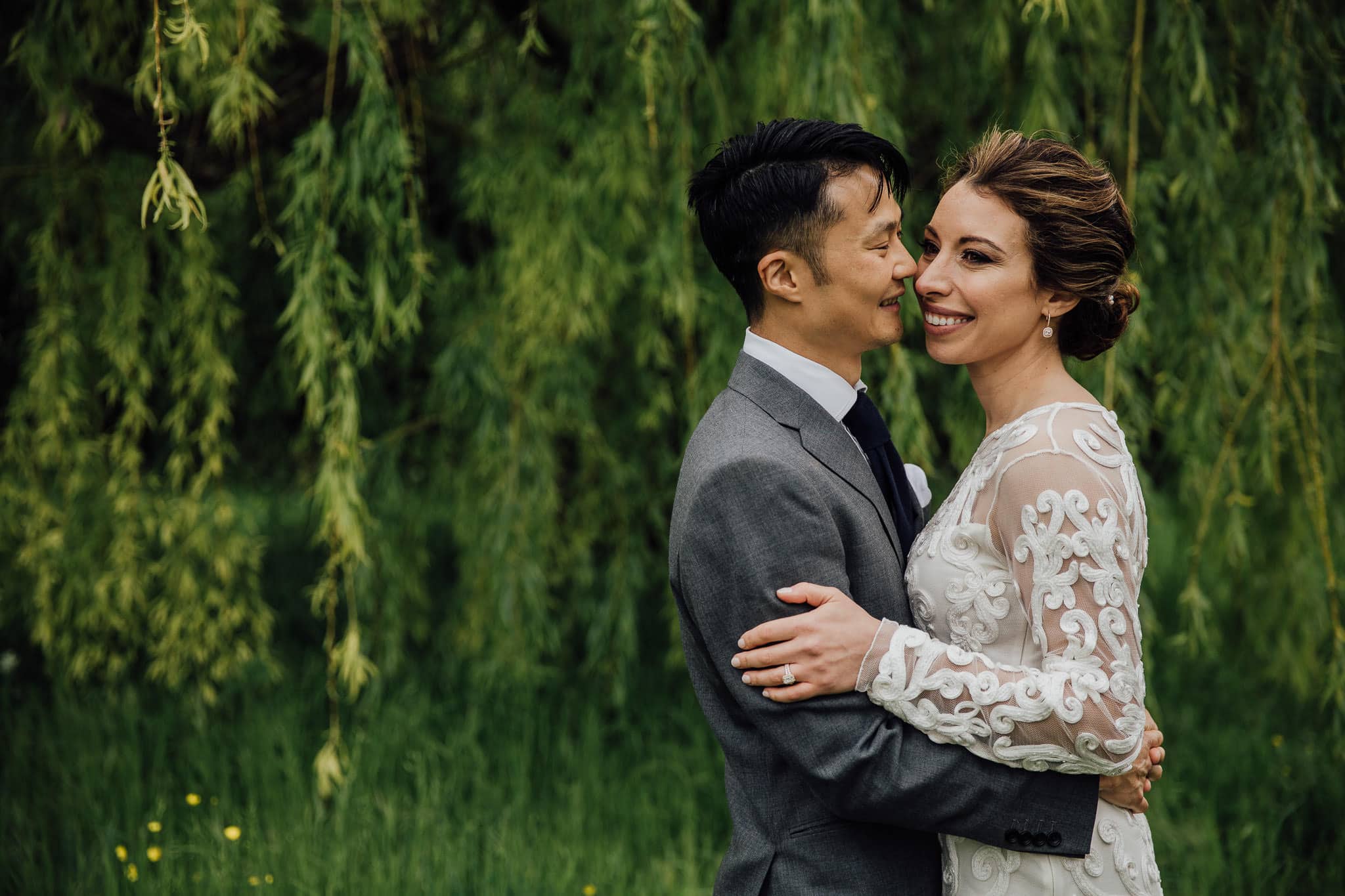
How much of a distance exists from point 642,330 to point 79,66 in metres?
1.77

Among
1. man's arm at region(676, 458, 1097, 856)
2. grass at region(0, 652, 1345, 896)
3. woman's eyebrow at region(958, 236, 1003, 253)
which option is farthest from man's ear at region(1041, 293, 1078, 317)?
grass at region(0, 652, 1345, 896)

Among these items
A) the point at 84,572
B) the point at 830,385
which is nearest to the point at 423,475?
the point at 84,572

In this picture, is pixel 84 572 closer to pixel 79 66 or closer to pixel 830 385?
pixel 79 66

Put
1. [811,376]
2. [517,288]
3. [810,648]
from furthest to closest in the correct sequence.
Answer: [517,288] < [811,376] < [810,648]

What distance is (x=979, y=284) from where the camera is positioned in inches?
69.4

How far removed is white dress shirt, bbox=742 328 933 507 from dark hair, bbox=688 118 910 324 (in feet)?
0.32

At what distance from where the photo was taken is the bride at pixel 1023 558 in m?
1.54

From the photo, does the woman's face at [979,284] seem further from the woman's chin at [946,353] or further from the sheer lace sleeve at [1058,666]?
the sheer lace sleeve at [1058,666]

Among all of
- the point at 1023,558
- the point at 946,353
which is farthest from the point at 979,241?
the point at 1023,558

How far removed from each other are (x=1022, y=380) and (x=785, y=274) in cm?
42

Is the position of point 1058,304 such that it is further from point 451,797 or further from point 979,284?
point 451,797

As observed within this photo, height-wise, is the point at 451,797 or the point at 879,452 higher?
the point at 879,452

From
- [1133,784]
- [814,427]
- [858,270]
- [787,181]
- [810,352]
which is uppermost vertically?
[787,181]

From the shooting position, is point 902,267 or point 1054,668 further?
point 902,267
